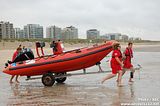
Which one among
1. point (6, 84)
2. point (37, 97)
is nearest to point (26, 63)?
point (6, 84)

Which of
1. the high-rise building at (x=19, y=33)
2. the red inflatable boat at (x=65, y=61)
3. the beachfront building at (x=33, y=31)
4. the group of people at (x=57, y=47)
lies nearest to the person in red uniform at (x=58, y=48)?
the group of people at (x=57, y=47)

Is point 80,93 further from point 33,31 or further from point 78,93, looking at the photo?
point 33,31

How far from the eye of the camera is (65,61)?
35.6 ft

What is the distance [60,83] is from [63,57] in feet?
4.14

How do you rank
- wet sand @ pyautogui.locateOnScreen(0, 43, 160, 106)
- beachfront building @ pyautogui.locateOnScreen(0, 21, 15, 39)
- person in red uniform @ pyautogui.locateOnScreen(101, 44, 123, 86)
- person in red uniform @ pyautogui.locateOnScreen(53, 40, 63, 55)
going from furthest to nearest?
beachfront building @ pyautogui.locateOnScreen(0, 21, 15, 39), person in red uniform @ pyautogui.locateOnScreen(53, 40, 63, 55), person in red uniform @ pyautogui.locateOnScreen(101, 44, 123, 86), wet sand @ pyautogui.locateOnScreen(0, 43, 160, 106)

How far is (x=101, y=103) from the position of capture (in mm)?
7758

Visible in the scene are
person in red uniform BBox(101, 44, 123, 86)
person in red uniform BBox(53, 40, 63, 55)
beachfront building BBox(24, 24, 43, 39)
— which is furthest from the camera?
beachfront building BBox(24, 24, 43, 39)

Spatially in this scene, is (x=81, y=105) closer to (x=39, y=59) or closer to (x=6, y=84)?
(x=39, y=59)

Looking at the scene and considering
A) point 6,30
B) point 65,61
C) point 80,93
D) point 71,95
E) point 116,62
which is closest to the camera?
point 71,95

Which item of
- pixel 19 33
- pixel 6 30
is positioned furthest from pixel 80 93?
pixel 19 33

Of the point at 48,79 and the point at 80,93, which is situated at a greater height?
the point at 48,79

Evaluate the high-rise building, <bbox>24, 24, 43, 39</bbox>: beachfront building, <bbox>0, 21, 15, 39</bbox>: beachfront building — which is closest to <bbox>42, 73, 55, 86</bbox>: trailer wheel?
<bbox>0, 21, 15, 39</bbox>: beachfront building

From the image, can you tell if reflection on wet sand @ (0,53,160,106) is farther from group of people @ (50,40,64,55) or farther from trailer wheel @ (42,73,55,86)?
group of people @ (50,40,64,55)

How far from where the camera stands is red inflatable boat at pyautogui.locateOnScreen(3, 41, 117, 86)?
1071 centimetres
